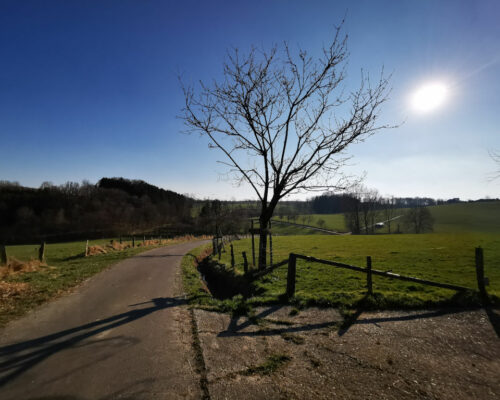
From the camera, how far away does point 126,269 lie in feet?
48.6

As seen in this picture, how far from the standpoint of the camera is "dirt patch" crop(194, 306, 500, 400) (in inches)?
147

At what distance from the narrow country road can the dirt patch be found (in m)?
0.60

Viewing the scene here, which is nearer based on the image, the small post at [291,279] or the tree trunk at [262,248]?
the small post at [291,279]

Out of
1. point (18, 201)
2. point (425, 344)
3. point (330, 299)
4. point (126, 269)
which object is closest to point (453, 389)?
point (425, 344)

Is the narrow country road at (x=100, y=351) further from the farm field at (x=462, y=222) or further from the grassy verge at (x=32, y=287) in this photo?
the farm field at (x=462, y=222)

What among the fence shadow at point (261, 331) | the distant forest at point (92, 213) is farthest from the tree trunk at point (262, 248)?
the distant forest at point (92, 213)

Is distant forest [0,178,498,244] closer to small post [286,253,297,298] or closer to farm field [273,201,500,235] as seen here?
farm field [273,201,500,235]

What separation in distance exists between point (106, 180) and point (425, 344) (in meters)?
113

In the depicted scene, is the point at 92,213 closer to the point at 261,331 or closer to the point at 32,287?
the point at 32,287

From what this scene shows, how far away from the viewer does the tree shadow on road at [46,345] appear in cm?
438

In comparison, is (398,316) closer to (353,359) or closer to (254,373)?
(353,359)

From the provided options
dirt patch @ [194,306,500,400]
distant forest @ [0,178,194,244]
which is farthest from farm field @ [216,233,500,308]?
distant forest @ [0,178,194,244]

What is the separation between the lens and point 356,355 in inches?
183

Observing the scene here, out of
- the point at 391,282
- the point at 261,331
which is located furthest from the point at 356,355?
the point at 391,282
